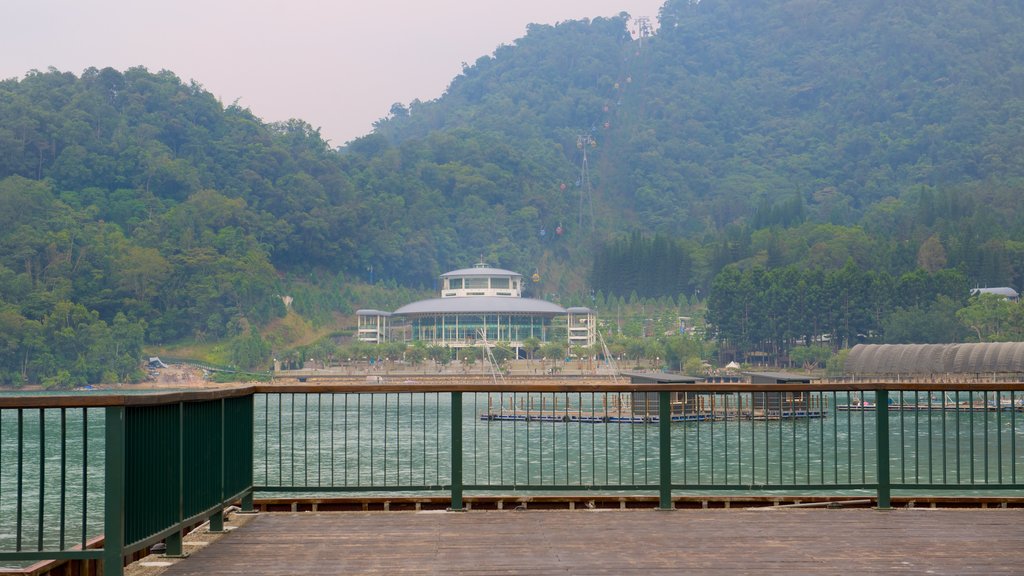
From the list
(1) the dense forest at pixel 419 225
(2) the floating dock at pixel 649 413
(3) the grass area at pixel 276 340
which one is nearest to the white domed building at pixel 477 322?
(3) the grass area at pixel 276 340

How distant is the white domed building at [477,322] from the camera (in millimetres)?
120625

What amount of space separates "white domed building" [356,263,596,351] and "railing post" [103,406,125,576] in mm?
111734

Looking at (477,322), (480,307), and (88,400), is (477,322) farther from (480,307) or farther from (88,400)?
(88,400)

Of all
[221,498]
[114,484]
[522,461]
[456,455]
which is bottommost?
[522,461]

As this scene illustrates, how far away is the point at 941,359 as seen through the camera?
7412 centimetres

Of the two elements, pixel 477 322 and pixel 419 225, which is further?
pixel 419 225

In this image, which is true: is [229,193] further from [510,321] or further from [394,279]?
[510,321]

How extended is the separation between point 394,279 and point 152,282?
38240 mm

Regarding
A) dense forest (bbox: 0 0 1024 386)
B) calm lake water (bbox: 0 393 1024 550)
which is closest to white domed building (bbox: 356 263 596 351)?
dense forest (bbox: 0 0 1024 386)

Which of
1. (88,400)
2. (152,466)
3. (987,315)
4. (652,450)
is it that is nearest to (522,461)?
(652,450)

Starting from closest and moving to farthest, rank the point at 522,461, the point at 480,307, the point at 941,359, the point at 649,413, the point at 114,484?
the point at 114,484, the point at 522,461, the point at 649,413, the point at 941,359, the point at 480,307

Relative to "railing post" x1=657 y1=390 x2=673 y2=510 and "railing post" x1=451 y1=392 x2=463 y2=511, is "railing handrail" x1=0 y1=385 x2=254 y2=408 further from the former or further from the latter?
"railing post" x1=657 y1=390 x2=673 y2=510

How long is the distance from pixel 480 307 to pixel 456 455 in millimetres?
112703

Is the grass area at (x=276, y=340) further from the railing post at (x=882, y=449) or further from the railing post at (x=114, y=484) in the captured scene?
the railing post at (x=114, y=484)
